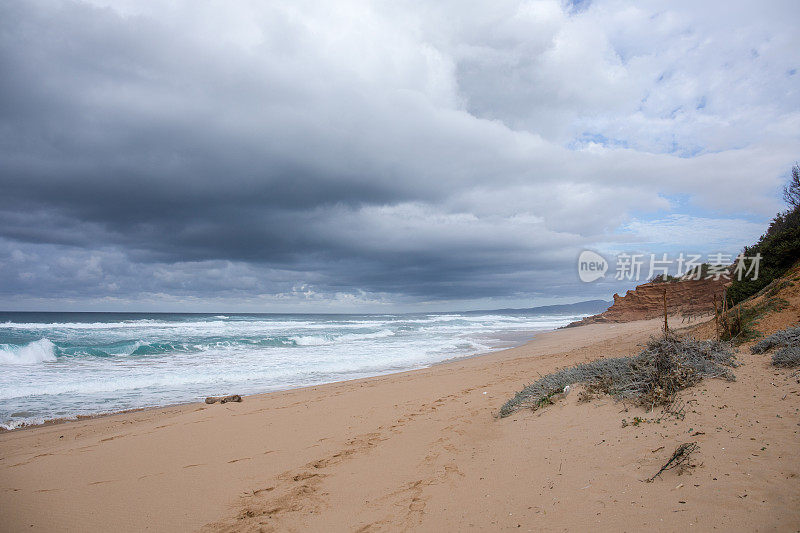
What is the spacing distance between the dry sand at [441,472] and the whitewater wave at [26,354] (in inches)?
604

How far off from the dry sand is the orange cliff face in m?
28.9

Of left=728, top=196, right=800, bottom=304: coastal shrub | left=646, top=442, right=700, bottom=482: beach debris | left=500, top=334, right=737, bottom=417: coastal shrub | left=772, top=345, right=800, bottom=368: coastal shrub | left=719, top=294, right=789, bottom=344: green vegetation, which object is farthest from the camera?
left=728, top=196, right=800, bottom=304: coastal shrub

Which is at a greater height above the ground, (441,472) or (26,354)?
(441,472)

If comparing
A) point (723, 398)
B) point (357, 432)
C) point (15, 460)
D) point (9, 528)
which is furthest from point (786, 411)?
point (15, 460)

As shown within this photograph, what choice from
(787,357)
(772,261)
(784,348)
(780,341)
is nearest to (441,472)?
(787,357)

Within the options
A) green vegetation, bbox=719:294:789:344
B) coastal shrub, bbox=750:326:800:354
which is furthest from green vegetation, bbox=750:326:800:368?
green vegetation, bbox=719:294:789:344

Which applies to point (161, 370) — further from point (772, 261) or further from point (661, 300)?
point (661, 300)

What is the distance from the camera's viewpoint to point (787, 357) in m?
5.05

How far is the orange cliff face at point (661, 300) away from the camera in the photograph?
29.4 metres

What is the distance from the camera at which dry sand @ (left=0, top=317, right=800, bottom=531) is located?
9.78ft

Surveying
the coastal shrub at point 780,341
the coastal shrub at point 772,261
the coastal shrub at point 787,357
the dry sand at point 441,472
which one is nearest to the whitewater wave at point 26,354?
the dry sand at point 441,472

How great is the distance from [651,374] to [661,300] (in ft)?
119

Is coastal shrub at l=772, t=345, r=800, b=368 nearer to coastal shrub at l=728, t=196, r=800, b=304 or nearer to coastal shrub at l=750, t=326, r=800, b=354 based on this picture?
coastal shrub at l=750, t=326, r=800, b=354

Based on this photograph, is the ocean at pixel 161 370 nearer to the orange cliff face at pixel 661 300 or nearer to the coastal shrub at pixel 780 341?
the coastal shrub at pixel 780 341
